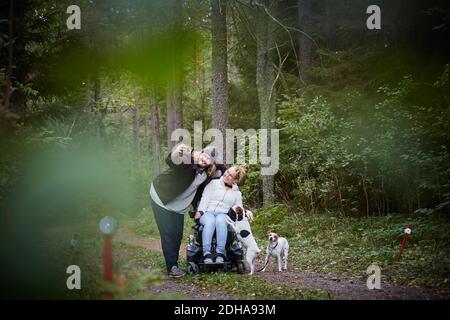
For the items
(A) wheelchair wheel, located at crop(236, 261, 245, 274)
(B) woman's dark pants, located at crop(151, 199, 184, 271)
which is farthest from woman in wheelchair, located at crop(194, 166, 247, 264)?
(A) wheelchair wheel, located at crop(236, 261, 245, 274)

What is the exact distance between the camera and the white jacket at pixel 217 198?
747 centimetres

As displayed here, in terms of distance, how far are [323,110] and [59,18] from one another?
6.56m

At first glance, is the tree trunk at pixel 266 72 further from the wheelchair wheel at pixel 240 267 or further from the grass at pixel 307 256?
the wheelchair wheel at pixel 240 267

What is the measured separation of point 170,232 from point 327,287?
2697 millimetres

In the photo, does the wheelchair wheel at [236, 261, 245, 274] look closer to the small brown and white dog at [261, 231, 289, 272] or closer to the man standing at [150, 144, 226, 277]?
the small brown and white dog at [261, 231, 289, 272]

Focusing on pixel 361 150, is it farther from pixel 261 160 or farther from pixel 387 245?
pixel 261 160

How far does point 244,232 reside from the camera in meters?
7.40

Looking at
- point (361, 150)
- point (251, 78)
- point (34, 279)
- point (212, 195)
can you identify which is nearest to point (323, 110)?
point (361, 150)

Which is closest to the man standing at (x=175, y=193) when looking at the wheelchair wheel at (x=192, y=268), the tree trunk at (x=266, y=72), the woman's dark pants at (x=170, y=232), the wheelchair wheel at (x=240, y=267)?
the woman's dark pants at (x=170, y=232)

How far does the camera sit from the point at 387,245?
888cm

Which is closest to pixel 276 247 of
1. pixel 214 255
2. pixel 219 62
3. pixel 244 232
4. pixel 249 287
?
pixel 244 232

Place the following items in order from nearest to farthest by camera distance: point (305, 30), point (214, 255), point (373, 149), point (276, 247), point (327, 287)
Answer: point (327, 287) → point (214, 255) → point (276, 247) → point (373, 149) → point (305, 30)

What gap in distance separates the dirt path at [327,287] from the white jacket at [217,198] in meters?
1.26
